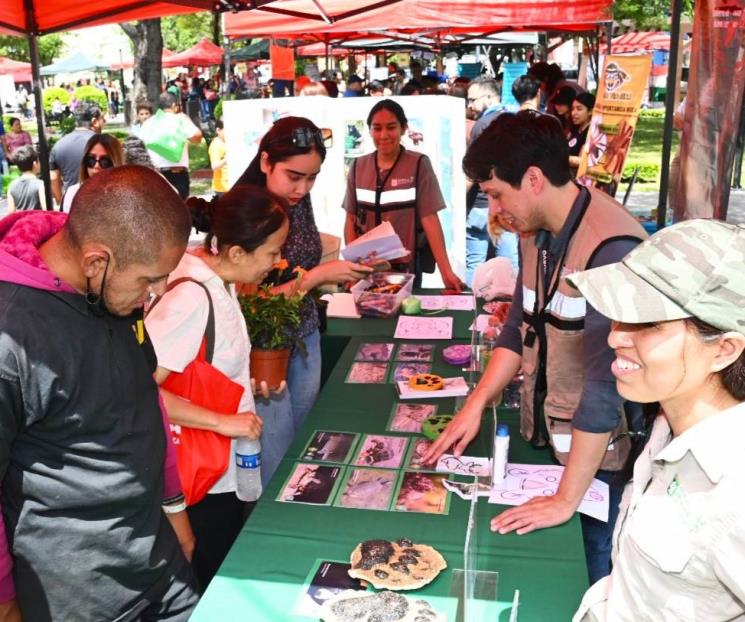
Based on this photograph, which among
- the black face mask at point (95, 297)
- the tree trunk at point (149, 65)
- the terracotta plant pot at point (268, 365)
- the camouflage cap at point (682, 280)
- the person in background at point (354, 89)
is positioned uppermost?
the tree trunk at point (149, 65)

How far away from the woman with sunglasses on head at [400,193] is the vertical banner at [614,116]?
3.74 feet

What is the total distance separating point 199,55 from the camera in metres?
24.7

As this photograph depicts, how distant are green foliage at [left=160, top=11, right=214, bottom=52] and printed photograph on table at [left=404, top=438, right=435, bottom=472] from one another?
38061 millimetres

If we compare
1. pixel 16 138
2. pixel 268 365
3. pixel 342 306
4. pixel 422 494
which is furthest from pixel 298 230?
pixel 16 138

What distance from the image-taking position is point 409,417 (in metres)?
2.79

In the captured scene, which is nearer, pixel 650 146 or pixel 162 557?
A: pixel 162 557

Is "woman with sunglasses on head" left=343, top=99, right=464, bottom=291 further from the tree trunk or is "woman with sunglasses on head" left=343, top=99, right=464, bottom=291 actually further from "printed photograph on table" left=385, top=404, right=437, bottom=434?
the tree trunk

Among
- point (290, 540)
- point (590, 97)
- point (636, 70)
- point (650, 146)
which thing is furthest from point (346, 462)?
point (650, 146)

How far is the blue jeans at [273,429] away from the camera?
2797mm

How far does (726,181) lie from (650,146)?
1511 cm

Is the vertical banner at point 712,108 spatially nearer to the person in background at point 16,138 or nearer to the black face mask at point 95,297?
the black face mask at point 95,297

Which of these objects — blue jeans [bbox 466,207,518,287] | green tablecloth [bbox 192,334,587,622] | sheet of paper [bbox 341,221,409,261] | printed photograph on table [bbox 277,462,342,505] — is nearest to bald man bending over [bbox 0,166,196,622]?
green tablecloth [bbox 192,334,587,622]

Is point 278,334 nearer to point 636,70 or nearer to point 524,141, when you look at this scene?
point 524,141

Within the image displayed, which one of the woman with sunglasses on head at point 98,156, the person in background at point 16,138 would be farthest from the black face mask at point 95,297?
the person in background at point 16,138
